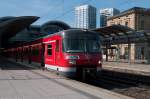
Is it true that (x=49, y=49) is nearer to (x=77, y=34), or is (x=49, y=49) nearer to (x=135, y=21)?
(x=77, y=34)

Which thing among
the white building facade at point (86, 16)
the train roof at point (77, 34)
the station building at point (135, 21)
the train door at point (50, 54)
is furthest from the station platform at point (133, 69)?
the station building at point (135, 21)

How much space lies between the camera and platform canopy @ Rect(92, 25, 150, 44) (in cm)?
3534

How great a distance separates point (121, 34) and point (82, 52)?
22393mm

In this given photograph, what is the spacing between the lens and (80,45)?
17594 mm

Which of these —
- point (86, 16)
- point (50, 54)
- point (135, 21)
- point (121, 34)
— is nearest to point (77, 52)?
point (50, 54)

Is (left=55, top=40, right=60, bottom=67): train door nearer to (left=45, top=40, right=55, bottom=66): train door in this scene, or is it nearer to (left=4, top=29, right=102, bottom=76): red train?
(left=4, top=29, right=102, bottom=76): red train

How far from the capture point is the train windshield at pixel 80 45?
56.9ft

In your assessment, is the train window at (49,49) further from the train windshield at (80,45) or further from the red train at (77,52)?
the train windshield at (80,45)

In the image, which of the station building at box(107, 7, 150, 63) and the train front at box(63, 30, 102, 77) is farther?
the station building at box(107, 7, 150, 63)

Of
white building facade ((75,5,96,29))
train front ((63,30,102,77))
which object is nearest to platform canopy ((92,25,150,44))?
white building facade ((75,5,96,29))

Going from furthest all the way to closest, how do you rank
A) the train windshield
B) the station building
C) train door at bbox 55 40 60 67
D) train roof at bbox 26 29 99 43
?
the station building, train door at bbox 55 40 60 67, train roof at bbox 26 29 99 43, the train windshield

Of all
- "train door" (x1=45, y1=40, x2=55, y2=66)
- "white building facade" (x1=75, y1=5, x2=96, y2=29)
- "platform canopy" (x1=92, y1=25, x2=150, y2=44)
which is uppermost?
"white building facade" (x1=75, y1=5, x2=96, y2=29)

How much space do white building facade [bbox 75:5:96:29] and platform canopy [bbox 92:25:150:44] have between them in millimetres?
3560

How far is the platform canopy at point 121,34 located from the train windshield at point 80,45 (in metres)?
17.2
